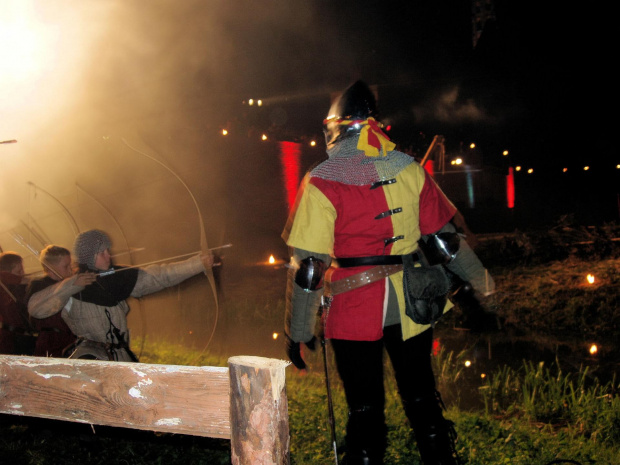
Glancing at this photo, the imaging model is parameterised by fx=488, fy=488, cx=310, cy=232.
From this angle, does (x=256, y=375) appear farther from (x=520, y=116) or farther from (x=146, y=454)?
(x=520, y=116)

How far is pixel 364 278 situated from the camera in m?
2.21

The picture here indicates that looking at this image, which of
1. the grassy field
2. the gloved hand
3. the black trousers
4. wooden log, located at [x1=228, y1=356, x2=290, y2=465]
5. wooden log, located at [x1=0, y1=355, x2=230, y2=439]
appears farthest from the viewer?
the grassy field

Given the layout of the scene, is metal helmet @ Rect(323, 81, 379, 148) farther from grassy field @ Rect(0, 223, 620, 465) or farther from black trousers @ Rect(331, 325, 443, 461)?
grassy field @ Rect(0, 223, 620, 465)

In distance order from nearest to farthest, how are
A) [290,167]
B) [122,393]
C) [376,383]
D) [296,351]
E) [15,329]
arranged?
1. [122,393]
2. [376,383]
3. [296,351]
4. [15,329]
5. [290,167]

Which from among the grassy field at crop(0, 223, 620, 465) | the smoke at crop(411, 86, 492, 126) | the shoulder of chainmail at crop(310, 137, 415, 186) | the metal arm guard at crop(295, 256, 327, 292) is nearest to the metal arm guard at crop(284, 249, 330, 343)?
the metal arm guard at crop(295, 256, 327, 292)

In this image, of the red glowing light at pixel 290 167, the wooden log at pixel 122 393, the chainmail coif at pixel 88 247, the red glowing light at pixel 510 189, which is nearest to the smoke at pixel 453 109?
the red glowing light at pixel 510 189

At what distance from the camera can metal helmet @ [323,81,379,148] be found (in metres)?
2.38

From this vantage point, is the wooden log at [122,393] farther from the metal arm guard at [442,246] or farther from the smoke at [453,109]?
the smoke at [453,109]

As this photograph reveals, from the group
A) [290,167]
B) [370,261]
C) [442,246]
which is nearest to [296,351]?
[370,261]

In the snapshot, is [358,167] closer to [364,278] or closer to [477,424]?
[364,278]

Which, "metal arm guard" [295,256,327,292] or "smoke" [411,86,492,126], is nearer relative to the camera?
"metal arm guard" [295,256,327,292]

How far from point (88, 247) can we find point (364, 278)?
2138mm

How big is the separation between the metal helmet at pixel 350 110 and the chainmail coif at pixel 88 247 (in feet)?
6.27

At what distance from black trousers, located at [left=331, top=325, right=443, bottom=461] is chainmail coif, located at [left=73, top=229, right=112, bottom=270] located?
2002mm
